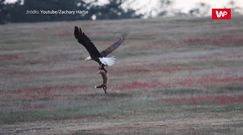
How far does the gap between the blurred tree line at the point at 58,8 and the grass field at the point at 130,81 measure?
573cm

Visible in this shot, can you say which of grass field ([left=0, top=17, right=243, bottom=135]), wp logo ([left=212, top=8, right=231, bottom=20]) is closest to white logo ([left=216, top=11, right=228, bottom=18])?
wp logo ([left=212, top=8, right=231, bottom=20])

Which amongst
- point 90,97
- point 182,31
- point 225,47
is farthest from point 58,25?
point 90,97

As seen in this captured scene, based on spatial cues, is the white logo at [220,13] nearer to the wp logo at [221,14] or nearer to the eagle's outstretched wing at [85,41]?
the wp logo at [221,14]

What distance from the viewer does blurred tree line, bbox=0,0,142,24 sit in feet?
256

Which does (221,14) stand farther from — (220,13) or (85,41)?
(85,41)

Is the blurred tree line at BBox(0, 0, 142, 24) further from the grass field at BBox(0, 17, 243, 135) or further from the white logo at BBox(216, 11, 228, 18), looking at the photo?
the white logo at BBox(216, 11, 228, 18)

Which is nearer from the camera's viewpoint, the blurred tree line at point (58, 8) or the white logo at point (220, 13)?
the white logo at point (220, 13)

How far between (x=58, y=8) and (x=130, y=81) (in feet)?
133

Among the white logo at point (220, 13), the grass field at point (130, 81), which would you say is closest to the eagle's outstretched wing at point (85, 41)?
the grass field at point (130, 81)

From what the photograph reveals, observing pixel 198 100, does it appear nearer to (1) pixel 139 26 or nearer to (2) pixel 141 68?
(2) pixel 141 68

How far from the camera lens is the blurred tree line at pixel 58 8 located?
78.0 m

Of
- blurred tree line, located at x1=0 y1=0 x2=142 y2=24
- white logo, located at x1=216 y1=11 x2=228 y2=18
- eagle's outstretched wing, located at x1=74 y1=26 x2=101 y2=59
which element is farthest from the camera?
blurred tree line, located at x1=0 y1=0 x2=142 y2=24

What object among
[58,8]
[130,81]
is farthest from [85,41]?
[58,8]

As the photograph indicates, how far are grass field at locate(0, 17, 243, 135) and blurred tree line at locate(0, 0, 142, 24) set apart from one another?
226 inches
